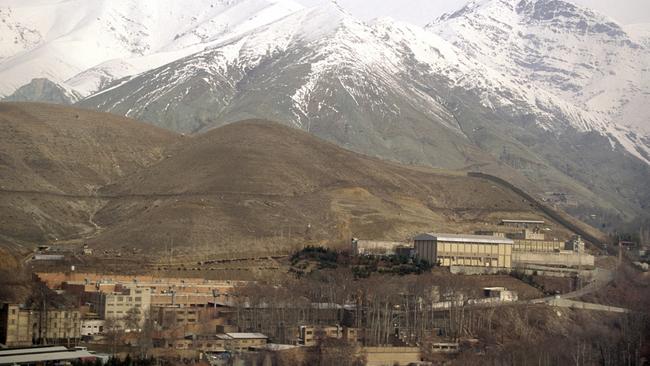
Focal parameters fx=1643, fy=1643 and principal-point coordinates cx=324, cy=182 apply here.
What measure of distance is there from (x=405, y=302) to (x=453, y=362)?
17164mm

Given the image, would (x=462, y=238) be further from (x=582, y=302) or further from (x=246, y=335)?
(x=246, y=335)

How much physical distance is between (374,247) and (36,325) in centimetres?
5427

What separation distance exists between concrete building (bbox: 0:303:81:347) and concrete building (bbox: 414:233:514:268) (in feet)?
154

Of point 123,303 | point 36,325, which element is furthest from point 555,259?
point 36,325

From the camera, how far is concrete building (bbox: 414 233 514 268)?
515 feet

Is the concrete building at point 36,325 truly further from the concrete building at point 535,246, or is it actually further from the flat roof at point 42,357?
the concrete building at point 535,246

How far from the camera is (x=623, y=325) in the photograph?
127 m

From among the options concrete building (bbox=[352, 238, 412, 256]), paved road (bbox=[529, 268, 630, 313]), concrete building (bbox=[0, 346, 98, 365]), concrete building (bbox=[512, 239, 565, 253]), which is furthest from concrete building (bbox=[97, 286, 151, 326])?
→ concrete building (bbox=[512, 239, 565, 253])

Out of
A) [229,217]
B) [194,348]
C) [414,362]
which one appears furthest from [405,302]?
[229,217]

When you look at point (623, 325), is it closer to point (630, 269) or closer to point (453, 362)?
point (453, 362)

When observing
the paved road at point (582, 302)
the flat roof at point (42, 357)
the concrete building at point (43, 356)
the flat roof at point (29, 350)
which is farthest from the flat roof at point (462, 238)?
the flat roof at point (42, 357)

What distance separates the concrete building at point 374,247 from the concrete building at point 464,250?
2888 millimetres

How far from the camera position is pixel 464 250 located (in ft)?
520

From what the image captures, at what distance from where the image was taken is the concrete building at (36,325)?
11156 cm
